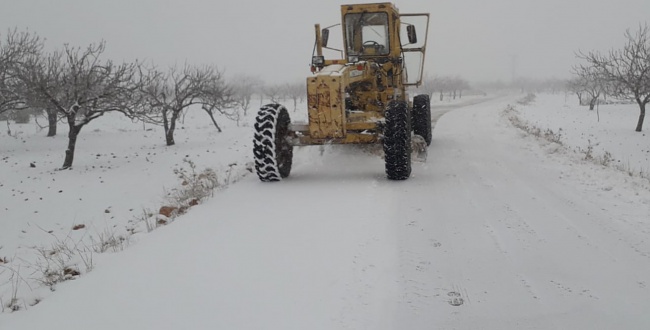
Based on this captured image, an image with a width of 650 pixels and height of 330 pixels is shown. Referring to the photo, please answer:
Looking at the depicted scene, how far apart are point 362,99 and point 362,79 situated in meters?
0.85

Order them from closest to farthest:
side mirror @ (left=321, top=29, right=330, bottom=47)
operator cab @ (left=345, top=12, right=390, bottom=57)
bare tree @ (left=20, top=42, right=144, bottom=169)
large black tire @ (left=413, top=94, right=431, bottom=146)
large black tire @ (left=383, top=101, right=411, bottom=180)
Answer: large black tire @ (left=383, top=101, right=411, bottom=180) < side mirror @ (left=321, top=29, right=330, bottom=47) < operator cab @ (left=345, top=12, right=390, bottom=57) < large black tire @ (left=413, top=94, right=431, bottom=146) < bare tree @ (left=20, top=42, right=144, bottom=169)

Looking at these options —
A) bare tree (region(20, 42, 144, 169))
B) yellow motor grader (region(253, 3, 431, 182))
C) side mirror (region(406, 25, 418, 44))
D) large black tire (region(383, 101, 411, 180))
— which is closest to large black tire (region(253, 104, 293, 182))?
yellow motor grader (region(253, 3, 431, 182))

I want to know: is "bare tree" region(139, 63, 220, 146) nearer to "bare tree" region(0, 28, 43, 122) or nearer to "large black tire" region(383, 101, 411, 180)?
"bare tree" region(0, 28, 43, 122)

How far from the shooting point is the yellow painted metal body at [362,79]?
22.6 feet

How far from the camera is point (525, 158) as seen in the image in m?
8.52

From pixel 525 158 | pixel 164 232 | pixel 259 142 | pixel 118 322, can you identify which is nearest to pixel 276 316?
pixel 118 322

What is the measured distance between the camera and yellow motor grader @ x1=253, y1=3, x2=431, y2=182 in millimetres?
6707

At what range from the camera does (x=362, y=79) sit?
8.04 m

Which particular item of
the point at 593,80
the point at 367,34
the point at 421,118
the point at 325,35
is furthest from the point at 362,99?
the point at 593,80

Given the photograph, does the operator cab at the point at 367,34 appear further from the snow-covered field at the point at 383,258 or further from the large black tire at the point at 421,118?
the snow-covered field at the point at 383,258

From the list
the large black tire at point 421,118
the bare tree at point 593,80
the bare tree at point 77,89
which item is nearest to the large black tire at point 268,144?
the large black tire at point 421,118

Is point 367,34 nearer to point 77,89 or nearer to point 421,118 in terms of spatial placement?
point 421,118

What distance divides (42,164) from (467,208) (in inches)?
673

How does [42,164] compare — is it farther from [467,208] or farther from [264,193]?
[467,208]
